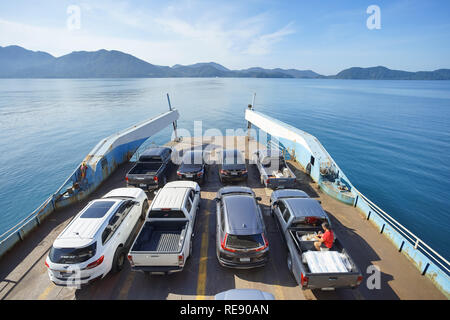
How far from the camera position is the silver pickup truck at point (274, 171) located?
37.4ft

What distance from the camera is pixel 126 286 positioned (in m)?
6.44

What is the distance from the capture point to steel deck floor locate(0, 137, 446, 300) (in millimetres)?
6172

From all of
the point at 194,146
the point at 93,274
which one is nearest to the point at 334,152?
the point at 194,146

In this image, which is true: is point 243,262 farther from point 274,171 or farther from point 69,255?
point 274,171

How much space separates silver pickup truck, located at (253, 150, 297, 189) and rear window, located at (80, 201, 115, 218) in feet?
24.7

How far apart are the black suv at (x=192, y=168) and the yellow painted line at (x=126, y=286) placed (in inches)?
231

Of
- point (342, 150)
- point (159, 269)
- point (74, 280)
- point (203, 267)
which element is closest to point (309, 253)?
point (203, 267)

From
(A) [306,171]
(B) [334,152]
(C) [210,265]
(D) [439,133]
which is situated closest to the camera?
(C) [210,265]

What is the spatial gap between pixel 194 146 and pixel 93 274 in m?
15.4

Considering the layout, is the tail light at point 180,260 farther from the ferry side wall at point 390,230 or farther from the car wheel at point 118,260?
the ferry side wall at point 390,230

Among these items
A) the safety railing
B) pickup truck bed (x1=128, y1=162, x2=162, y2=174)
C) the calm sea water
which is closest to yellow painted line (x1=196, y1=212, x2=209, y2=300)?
pickup truck bed (x1=128, y1=162, x2=162, y2=174)

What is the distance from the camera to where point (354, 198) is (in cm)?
1057

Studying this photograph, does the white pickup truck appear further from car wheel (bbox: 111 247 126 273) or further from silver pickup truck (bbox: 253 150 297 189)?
silver pickup truck (bbox: 253 150 297 189)

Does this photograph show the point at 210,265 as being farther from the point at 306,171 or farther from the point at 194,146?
the point at 194,146
